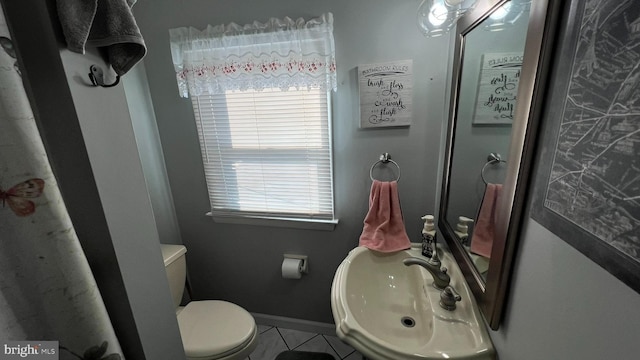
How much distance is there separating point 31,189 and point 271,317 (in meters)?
1.80

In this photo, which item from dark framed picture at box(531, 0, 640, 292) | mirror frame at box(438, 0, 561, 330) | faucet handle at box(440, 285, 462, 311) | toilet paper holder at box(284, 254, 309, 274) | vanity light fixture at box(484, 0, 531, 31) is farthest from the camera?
toilet paper holder at box(284, 254, 309, 274)

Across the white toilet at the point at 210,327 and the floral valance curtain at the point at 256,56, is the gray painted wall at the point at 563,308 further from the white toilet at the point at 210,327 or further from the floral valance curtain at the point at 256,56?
the white toilet at the point at 210,327

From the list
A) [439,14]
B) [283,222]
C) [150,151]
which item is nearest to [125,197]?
[283,222]

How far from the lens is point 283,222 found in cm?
162

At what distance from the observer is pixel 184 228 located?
1.83m

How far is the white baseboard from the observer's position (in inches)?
70.8

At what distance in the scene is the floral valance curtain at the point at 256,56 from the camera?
1254 millimetres

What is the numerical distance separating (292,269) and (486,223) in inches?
47.0

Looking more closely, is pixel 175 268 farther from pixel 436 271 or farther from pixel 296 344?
pixel 436 271

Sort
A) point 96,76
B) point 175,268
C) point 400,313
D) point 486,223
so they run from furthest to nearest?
point 175,268, point 400,313, point 486,223, point 96,76

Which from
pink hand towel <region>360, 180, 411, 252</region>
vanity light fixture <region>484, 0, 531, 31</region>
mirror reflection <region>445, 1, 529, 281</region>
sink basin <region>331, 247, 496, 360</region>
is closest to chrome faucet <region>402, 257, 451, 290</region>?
sink basin <region>331, 247, 496, 360</region>

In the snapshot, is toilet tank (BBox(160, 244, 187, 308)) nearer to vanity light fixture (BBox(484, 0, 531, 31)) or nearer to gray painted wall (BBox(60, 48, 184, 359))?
gray painted wall (BBox(60, 48, 184, 359))

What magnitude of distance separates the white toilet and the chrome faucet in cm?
100

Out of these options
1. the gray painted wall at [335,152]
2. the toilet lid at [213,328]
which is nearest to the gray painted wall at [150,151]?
the gray painted wall at [335,152]
